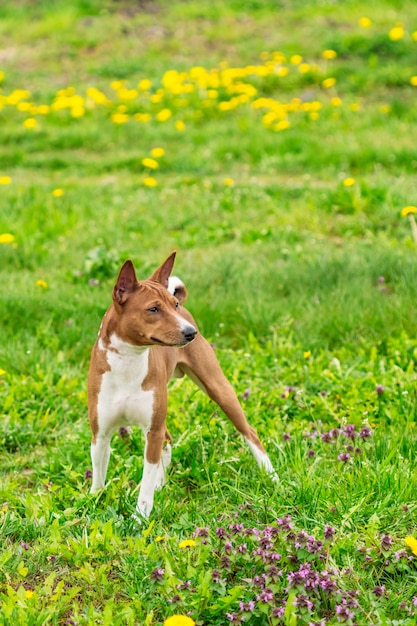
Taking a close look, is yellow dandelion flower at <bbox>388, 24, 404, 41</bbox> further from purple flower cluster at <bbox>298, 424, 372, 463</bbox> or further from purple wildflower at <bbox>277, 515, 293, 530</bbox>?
purple wildflower at <bbox>277, 515, 293, 530</bbox>

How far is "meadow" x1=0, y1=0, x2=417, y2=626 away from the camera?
3.14 metres

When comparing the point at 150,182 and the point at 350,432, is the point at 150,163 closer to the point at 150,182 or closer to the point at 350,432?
the point at 150,182

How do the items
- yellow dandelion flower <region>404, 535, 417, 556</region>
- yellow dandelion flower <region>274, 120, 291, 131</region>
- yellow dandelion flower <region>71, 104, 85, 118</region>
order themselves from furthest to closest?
yellow dandelion flower <region>71, 104, 85, 118</region>, yellow dandelion flower <region>274, 120, 291, 131</region>, yellow dandelion flower <region>404, 535, 417, 556</region>

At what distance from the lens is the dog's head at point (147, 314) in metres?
3.33

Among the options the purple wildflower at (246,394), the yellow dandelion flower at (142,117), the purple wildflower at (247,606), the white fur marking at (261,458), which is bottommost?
the yellow dandelion flower at (142,117)

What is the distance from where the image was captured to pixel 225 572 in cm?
310

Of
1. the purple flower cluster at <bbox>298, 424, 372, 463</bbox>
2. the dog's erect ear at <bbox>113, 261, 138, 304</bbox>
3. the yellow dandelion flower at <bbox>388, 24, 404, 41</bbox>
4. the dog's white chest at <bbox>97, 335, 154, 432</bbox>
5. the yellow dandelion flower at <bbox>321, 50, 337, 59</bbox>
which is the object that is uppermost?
the dog's erect ear at <bbox>113, 261, 138, 304</bbox>

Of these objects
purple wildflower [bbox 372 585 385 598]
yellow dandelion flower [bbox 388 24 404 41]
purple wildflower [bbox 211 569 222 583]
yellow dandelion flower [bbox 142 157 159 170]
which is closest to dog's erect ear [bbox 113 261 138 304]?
purple wildflower [bbox 211 569 222 583]

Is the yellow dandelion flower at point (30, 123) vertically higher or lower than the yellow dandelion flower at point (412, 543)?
lower

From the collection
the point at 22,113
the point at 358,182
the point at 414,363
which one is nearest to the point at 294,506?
the point at 414,363

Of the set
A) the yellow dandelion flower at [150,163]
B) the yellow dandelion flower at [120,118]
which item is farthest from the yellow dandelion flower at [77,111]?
the yellow dandelion flower at [150,163]

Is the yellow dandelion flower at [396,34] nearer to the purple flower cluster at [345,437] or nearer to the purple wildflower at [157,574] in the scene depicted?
the purple flower cluster at [345,437]

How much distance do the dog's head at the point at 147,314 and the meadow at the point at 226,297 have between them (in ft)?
2.47

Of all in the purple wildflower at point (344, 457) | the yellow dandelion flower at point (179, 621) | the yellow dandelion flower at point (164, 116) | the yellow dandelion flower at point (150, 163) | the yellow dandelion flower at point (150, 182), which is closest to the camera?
the yellow dandelion flower at point (179, 621)
